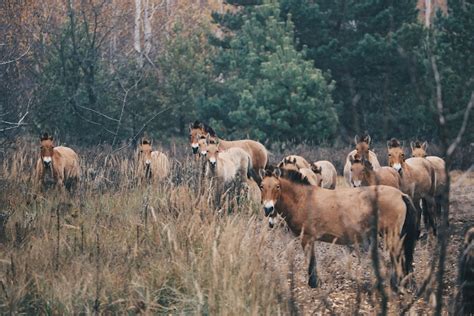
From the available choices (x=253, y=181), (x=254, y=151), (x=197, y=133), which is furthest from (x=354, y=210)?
Answer: (x=253, y=181)

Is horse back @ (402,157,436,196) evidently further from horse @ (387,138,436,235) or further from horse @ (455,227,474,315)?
horse @ (455,227,474,315)

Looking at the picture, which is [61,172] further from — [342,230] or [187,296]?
[187,296]

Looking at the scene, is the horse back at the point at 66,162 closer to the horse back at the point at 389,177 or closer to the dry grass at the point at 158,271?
the dry grass at the point at 158,271

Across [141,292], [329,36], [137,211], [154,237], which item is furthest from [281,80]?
[141,292]

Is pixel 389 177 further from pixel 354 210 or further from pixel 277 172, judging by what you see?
pixel 277 172

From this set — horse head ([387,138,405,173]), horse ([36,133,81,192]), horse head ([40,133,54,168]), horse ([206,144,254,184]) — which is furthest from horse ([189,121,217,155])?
horse head ([387,138,405,173])

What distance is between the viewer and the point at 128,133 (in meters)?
23.7

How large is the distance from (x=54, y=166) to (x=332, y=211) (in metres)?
6.56

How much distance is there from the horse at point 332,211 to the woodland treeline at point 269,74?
36.9 feet

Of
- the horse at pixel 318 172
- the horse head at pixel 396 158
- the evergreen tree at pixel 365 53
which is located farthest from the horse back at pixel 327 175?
the evergreen tree at pixel 365 53

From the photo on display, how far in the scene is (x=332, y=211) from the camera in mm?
8086

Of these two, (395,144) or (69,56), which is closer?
(395,144)

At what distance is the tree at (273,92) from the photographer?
21625 mm

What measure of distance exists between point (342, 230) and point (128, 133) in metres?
16.7
